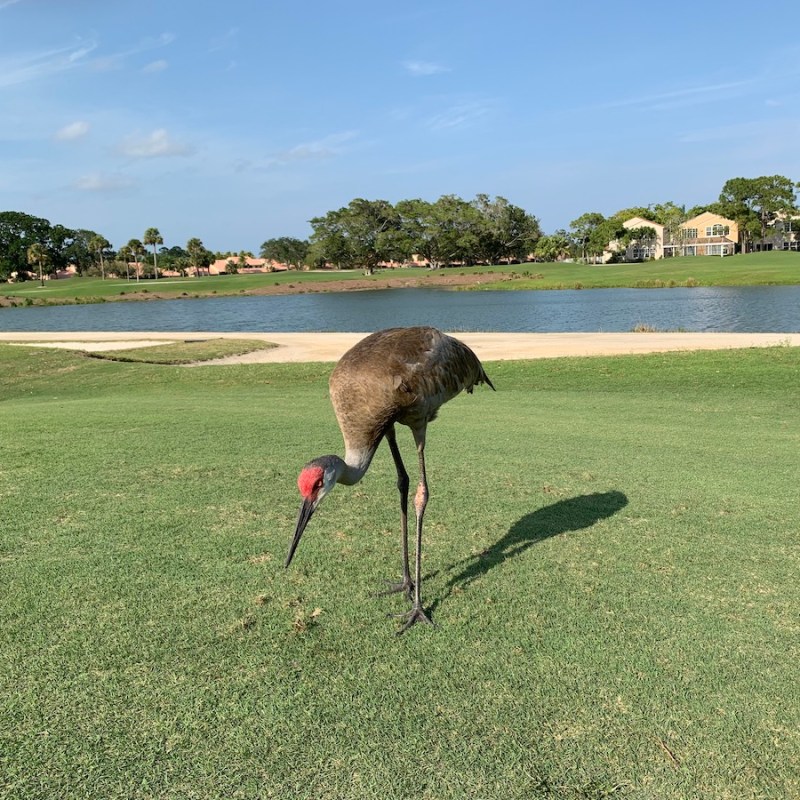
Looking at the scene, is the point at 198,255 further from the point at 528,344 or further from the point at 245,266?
the point at 528,344

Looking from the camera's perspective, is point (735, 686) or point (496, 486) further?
point (496, 486)

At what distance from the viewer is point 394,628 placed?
3.77m

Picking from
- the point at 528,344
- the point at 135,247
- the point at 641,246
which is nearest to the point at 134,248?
the point at 135,247

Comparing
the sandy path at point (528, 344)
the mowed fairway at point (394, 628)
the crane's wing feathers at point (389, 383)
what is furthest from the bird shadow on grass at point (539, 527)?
the sandy path at point (528, 344)

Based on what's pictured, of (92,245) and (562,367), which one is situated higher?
(92,245)

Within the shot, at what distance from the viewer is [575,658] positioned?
338 cm

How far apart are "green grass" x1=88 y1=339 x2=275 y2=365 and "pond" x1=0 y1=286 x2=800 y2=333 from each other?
54.7ft

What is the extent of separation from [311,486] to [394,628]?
105cm

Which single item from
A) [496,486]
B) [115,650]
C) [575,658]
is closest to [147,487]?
[115,650]

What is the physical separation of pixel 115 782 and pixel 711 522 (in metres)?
4.49

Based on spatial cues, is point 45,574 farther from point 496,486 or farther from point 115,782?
point 496,486

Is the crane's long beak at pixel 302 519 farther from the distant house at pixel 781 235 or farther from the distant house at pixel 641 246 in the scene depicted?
the distant house at pixel 781 235

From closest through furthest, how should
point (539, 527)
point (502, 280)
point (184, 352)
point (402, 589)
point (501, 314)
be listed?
1. point (402, 589)
2. point (539, 527)
3. point (184, 352)
4. point (501, 314)
5. point (502, 280)

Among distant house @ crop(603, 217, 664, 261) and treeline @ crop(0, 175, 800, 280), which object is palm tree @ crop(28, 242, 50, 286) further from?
distant house @ crop(603, 217, 664, 261)
